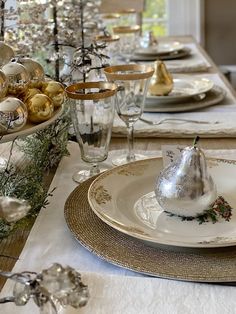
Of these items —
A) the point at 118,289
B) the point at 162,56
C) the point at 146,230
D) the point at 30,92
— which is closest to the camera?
the point at 118,289

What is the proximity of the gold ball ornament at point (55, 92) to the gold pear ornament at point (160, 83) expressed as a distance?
487 mm

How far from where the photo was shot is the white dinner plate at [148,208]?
0.71 m

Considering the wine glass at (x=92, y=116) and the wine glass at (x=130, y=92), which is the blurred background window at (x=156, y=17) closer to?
the wine glass at (x=130, y=92)

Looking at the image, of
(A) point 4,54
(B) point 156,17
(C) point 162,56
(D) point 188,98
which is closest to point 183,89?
(D) point 188,98

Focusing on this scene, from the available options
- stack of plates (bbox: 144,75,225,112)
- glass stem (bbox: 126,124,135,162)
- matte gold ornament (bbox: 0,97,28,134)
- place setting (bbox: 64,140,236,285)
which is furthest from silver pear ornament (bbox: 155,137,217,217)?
stack of plates (bbox: 144,75,225,112)

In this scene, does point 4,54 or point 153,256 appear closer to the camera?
point 153,256

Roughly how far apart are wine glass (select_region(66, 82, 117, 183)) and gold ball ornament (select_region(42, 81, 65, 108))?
6 centimetres

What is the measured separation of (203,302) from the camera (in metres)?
0.61

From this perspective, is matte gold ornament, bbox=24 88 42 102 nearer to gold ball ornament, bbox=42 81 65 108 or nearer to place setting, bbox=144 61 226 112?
gold ball ornament, bbox=42 81 65 108

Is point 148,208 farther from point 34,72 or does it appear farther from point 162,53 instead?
point 162,53

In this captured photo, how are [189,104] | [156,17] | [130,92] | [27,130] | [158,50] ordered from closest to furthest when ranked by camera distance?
[27,130] → [130,92] → [189,104] → [158,50] → [156,17]

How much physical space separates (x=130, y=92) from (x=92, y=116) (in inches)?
6.4

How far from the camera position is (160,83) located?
1.47 m

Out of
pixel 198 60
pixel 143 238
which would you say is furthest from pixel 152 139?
pixel 198 60
